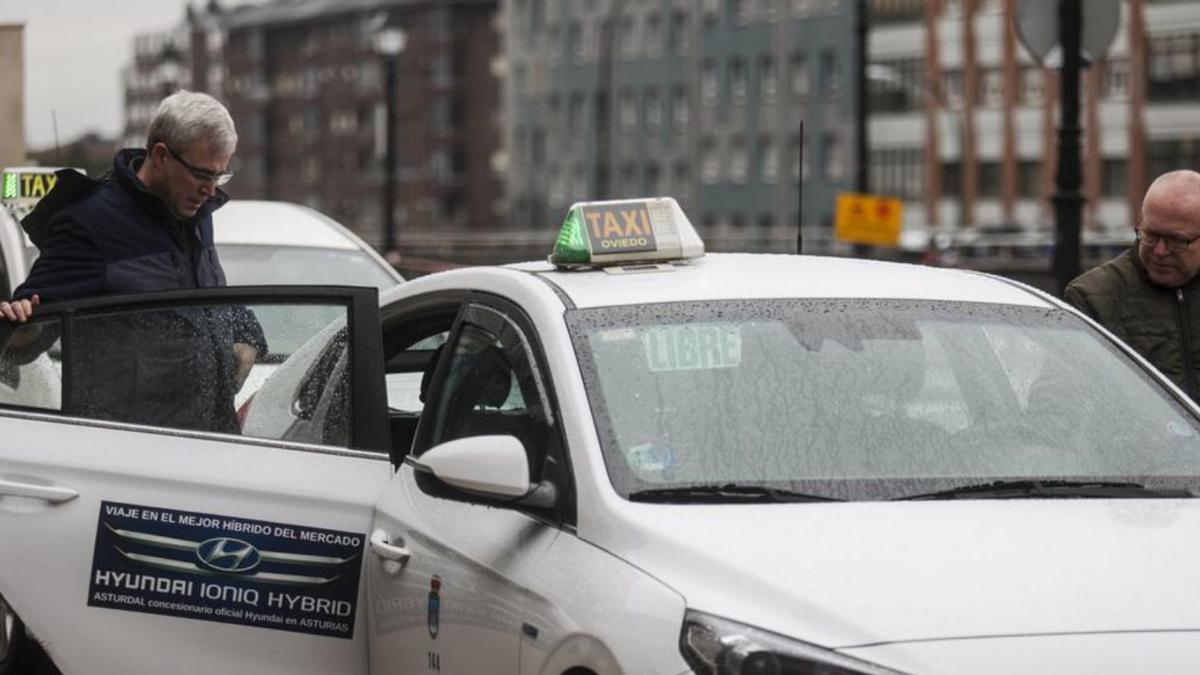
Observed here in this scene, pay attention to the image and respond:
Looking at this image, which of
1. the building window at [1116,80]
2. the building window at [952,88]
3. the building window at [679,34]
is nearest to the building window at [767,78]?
the building window at [679,34]

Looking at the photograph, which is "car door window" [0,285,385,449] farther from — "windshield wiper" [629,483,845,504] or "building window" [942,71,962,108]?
"building window" [942,71,962,108]

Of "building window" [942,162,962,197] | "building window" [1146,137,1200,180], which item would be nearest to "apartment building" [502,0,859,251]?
"building window" [942,162,962,197]

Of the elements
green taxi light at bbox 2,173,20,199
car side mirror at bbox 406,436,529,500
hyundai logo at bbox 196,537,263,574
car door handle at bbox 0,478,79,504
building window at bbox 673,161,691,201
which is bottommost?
building window at bbox 673,161,691,201

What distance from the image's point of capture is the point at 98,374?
19.5 ft

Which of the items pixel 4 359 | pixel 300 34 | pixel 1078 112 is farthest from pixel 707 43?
pixel 4 359

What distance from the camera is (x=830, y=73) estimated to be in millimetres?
96438

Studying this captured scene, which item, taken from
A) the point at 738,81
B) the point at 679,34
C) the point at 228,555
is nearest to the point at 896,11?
the point at 738,81

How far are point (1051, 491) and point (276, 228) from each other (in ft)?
27.0

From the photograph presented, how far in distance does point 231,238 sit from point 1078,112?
5062mm

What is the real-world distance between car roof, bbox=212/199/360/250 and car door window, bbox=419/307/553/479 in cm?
679

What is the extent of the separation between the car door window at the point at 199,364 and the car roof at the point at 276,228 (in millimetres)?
6396

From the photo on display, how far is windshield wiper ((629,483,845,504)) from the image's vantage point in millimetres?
4703

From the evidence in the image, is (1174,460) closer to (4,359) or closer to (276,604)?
(276,604)

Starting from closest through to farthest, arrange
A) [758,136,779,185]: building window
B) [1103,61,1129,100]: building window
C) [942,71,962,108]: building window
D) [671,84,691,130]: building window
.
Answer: [1103,61,1129,100]: building window → [942,71,962,108]: building window → [758,136,779,185]: building window → [671,84,691,130]: building window
